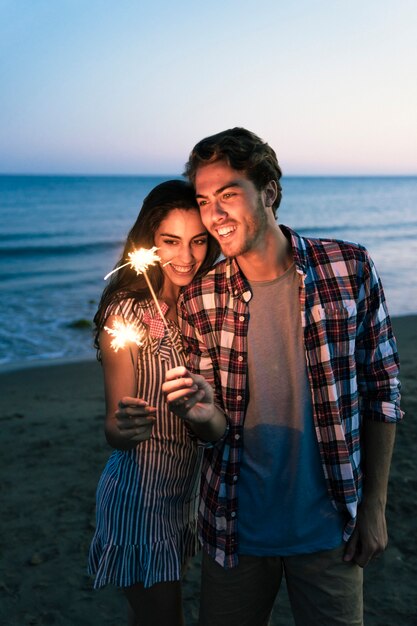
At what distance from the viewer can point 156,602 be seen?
2.89 m

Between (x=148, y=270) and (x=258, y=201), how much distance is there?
28.6 inches

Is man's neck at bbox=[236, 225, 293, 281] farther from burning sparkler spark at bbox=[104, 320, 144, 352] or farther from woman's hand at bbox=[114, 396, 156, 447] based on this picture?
woman's hand at bbox=[114, 396, 156, 447]

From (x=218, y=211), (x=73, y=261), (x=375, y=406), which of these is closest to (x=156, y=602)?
(x=375, y=406)

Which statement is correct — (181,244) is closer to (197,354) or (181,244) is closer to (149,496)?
(197,354)

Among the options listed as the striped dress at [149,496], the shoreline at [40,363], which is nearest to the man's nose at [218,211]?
the striped dress at [149,496]

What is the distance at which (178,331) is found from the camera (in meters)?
3.03

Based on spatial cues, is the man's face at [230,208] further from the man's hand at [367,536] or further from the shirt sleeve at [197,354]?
the man's hand at [367,536]

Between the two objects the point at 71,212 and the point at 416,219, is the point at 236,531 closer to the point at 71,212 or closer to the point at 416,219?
the point at 416,219

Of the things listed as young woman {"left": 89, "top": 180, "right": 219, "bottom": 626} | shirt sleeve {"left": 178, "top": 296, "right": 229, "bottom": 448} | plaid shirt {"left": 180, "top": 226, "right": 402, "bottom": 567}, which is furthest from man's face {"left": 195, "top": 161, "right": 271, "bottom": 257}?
shirt sleeve {"left": 178, "top": 296, "right": 229, "bottom": 448}

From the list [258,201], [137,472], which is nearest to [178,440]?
[137,472]

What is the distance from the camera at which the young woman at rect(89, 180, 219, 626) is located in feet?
9.27

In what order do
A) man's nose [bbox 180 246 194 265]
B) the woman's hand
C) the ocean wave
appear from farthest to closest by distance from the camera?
the ocean wave
man's nose [bbox 180 246 194 265]
the woman's hand

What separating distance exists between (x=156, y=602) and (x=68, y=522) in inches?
108

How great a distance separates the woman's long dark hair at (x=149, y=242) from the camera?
3029 mm
